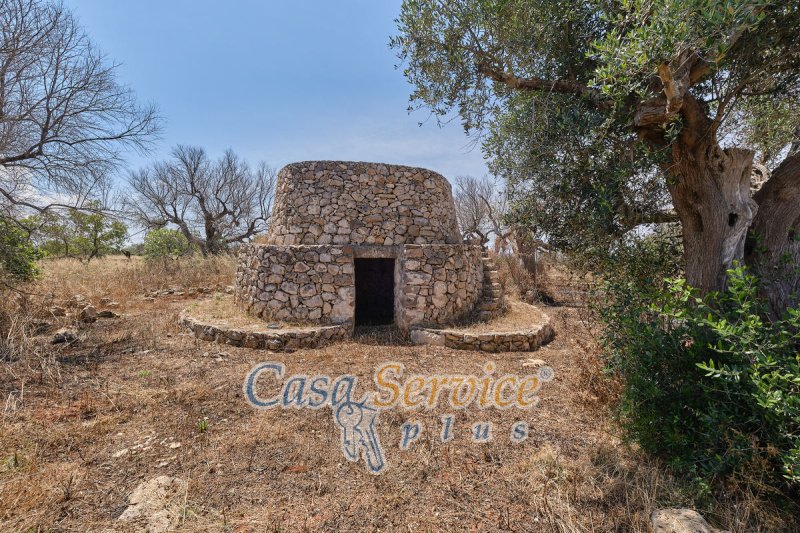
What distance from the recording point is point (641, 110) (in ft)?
9.90

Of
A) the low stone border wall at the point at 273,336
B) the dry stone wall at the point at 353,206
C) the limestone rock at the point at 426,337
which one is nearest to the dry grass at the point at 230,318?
the low stone border wall at the point at 273,336

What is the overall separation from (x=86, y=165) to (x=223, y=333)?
4592mm

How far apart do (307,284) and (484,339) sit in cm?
389

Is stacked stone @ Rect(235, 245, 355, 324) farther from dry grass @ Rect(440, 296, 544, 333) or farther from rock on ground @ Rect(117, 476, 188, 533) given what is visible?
rock on ground @ Rect(117, 476, 188, 533)

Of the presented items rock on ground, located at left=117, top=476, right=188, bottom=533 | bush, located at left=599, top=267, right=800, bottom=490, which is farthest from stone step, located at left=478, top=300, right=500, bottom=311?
rock on ground, located at left=117, top=476, right=188, bottom=533

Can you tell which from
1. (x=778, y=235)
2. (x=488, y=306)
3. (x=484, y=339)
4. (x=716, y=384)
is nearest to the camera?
(x=716, y=384)

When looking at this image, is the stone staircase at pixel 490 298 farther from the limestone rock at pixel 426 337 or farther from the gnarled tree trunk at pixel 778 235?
the gnarled tree trunk at pixel 778 235

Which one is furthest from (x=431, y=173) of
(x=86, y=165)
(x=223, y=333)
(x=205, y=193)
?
(x=205, y=193)

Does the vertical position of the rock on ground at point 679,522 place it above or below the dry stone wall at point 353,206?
below

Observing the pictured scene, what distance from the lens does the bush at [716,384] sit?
A: 7.19ft

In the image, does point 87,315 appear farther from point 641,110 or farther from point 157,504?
point 641,110

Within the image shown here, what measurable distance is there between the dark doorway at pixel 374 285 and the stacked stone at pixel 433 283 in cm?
281

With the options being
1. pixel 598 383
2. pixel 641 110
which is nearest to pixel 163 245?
pixel 598 383

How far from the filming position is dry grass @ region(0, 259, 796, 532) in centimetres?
262
